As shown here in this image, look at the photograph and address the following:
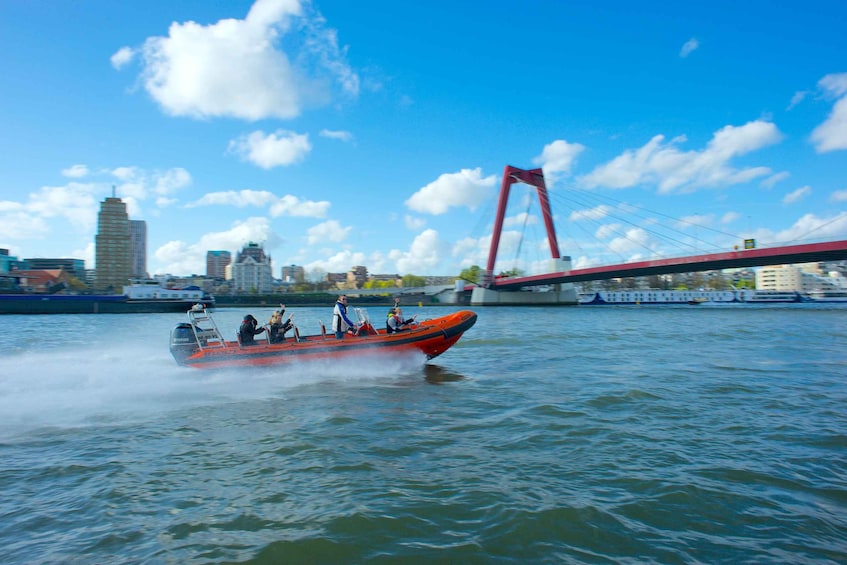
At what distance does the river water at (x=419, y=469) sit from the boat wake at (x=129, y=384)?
80 millimetres

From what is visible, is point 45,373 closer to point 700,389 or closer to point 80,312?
point 700,389

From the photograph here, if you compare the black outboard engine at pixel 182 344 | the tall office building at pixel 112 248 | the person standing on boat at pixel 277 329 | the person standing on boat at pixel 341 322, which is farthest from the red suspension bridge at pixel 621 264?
the tall office building at pixel 112 248

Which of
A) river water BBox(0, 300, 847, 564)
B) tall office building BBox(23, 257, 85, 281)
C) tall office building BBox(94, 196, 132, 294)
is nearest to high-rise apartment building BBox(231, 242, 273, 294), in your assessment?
tall office building BBox(94, 196, 132, 294)

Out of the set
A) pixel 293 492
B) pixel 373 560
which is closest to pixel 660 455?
pixel 373 560

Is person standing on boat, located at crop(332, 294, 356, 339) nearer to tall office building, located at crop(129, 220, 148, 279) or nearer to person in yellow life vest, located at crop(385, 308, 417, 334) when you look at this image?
person in yellow life vest, located at crop(385, 308, 417, 334)

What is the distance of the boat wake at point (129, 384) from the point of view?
8.24 meters

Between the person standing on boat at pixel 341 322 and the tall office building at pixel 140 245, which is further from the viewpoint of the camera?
the tall office building at pixel 140 245

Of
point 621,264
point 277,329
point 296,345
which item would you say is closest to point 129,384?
point 277,329

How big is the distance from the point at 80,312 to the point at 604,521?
227 feet

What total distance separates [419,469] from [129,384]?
26.4 ft

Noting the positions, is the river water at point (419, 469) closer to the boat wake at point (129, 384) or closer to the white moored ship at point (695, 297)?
the boat wake at point (129, 384)

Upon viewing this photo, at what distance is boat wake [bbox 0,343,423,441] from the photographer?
27.0ft

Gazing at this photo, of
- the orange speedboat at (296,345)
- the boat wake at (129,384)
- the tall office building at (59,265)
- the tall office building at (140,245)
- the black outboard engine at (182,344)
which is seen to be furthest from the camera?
the tall office building at (140,245)

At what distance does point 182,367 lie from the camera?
11938 millimetres
